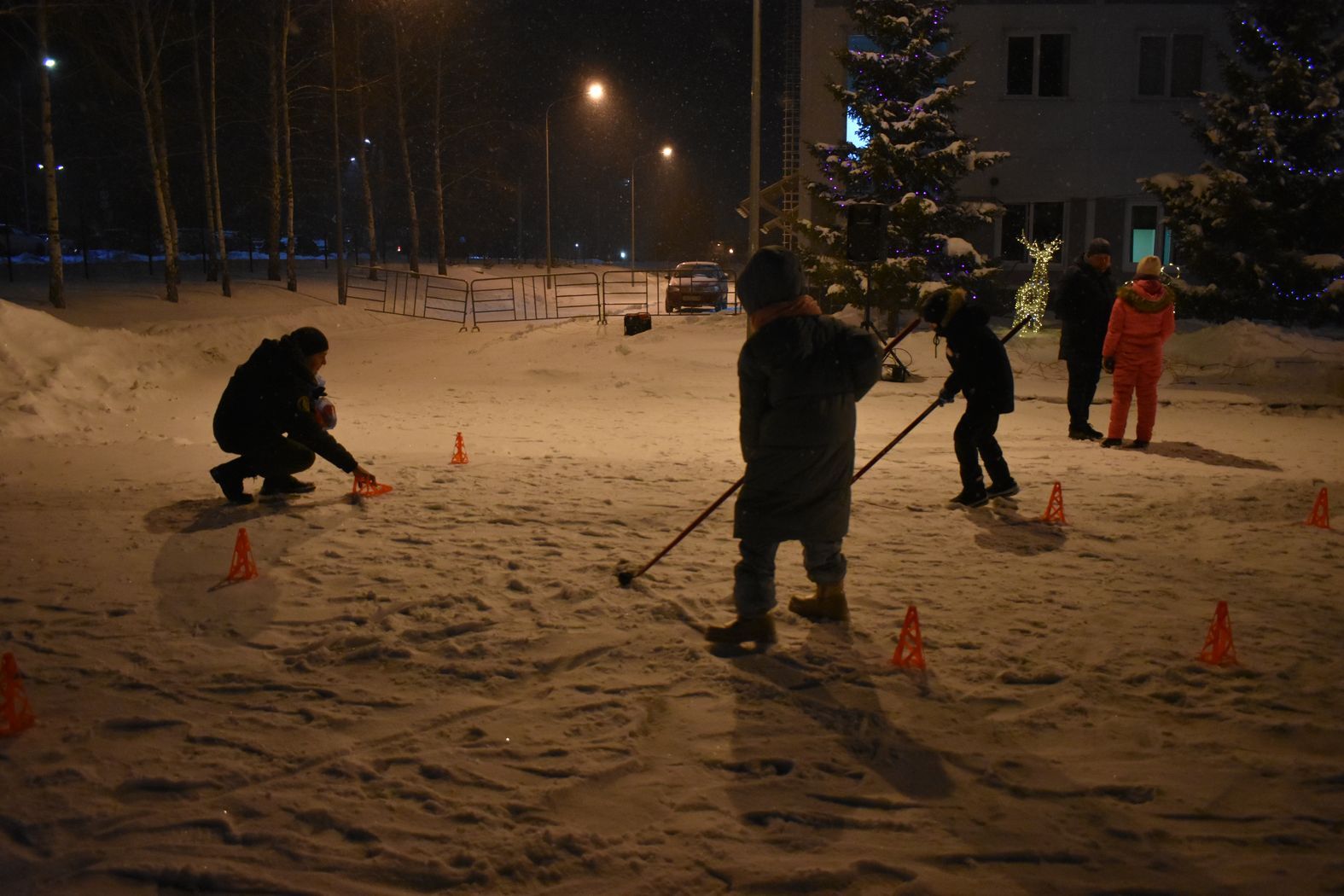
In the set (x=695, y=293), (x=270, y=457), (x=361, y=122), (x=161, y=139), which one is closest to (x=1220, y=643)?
(x=270, y=457)

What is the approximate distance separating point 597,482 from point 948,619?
4010mm

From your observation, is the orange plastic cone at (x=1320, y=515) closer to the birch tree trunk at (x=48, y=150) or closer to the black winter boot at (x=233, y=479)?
the black winter boot at (x=233, y=479)

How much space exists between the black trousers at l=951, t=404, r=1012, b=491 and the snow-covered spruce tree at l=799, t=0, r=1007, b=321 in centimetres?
1313

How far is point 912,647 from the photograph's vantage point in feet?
16.5

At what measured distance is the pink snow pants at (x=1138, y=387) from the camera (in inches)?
415

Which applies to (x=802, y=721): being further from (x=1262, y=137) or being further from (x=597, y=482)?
(x=1262, y=137)

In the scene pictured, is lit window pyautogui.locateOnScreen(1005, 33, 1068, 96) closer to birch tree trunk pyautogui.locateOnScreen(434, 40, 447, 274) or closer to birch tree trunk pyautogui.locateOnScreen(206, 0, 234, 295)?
birch tree trunk pyautogui.locateOnScreen(206, 0, 234, 295)

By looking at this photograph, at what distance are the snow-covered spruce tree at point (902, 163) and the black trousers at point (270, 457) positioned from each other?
14.9 meters

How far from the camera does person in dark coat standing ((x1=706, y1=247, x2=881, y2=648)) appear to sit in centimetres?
486

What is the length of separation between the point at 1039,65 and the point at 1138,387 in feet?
57.8

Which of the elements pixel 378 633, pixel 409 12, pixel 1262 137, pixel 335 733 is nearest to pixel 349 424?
pixel 378 633

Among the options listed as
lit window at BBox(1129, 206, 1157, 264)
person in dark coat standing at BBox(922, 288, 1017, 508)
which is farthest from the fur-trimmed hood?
lit window at BBox(1129, 206, 1157, 264)

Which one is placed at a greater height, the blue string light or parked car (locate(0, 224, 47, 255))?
the blue string light

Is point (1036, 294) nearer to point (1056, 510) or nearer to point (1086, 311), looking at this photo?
point (1086, 311)
